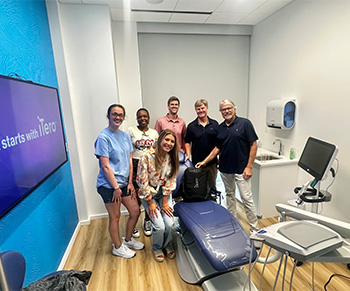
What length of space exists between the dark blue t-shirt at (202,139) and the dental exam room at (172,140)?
0.04 m

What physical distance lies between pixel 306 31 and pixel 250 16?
34.4 inches

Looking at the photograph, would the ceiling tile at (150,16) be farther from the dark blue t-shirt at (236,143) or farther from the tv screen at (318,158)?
the tv screen at (318,158)

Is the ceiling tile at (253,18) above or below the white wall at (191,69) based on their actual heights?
above

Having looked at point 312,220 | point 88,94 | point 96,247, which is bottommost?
point 96,247

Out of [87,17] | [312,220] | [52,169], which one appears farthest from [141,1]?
[312,220]

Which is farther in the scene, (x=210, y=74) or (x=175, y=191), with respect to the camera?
(x=210, y=74)

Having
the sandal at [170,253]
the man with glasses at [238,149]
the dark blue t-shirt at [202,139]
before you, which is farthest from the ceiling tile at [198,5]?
the sandal at [170,253]

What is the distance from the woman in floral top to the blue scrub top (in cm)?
14

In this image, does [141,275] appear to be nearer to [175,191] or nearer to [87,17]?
[175,191]

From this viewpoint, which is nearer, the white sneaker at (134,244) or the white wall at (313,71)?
the white wall at (313,71)

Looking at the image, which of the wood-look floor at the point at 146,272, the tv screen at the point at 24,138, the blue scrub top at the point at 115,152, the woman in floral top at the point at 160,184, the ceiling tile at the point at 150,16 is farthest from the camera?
the ceiling tile at the point at 150,16

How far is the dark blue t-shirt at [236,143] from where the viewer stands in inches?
84.4

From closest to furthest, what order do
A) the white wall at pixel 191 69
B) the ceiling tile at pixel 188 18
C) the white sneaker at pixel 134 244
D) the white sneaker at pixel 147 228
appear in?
the white sneaker at pixel 134 244
the white sneaker at pixel 147 228
the ceiling tile at pixel 188 18
the white wall at pixel 191 69

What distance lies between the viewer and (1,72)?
1.29 metres
